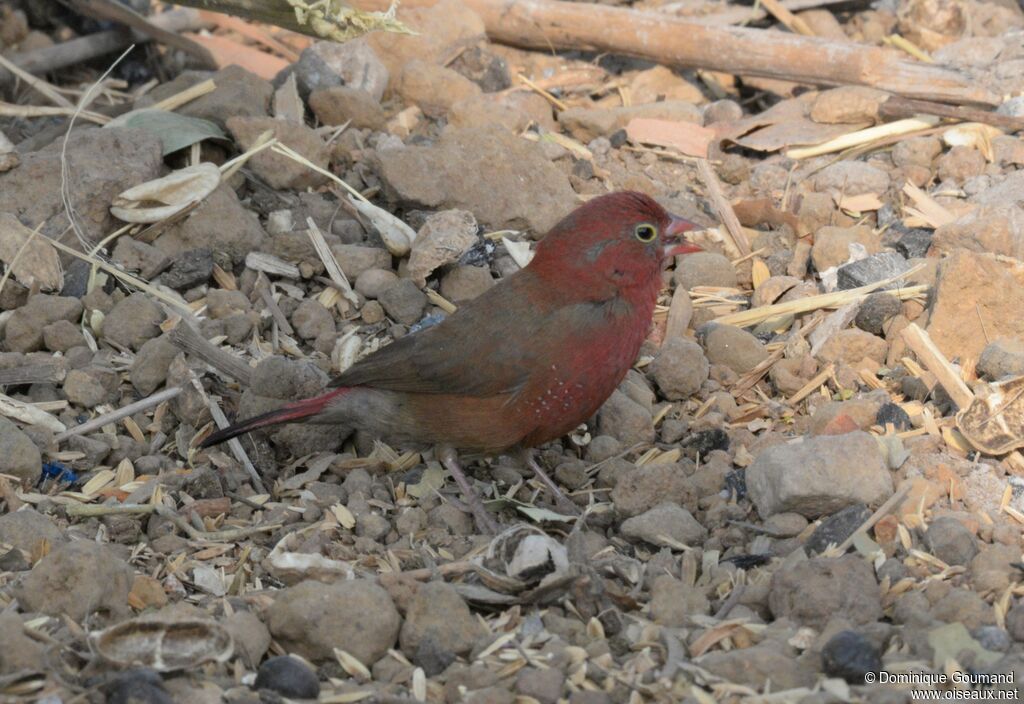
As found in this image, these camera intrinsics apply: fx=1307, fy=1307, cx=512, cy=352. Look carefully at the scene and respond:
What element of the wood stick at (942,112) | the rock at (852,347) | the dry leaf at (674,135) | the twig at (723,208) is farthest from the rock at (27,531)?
the wood stick at (942,112)

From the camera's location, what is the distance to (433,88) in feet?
22.1

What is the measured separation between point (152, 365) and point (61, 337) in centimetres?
45

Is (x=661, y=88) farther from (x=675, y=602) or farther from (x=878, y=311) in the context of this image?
(x=675, y=602)

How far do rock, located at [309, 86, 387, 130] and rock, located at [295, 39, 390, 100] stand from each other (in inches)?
7.6

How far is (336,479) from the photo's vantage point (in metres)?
4.96

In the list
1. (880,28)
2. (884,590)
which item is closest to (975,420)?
(884,590)

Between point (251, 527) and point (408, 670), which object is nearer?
point (408, 670)

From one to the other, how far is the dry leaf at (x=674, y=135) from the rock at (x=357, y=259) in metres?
1.64

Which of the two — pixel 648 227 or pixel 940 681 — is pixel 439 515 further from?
pixel 940 681

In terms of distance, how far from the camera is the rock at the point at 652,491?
4453 mm

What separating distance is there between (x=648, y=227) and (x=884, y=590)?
5.48 ft

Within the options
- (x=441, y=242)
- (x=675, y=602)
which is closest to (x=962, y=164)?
(x=441, y=242)

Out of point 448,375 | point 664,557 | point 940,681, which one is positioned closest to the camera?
point 940,681

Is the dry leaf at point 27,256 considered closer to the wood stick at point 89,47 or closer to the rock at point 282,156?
the rock at point 282,156
